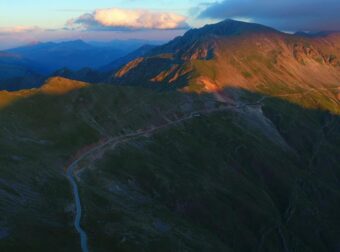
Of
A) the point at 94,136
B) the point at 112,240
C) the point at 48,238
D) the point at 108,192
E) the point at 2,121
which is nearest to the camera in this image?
the point at 48,238

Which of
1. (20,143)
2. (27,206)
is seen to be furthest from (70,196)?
(20,143)

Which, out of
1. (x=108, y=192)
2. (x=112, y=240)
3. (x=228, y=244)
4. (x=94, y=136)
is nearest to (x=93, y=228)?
(x=112, y=240)

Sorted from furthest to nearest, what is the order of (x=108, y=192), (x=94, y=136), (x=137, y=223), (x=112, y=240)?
(x=94, y=136), (x=108, y=192), (x=137, y=223), (x=112, y=240)

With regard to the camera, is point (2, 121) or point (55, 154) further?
point (2, 121)

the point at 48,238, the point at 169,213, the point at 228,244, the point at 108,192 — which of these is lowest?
the point at 228,244

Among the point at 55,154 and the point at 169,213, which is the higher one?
the point at 55,154

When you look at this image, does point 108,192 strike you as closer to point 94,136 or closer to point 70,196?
point 70,196

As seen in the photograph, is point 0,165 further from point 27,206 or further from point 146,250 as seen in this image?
point 146,250

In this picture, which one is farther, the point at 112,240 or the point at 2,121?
the point at 2,121

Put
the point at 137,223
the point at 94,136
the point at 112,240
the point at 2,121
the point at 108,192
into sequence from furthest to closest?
the point at 94,136 < the point at 2,121 < the point at 108,192 < the point at 137,223 < the point at 112,240
